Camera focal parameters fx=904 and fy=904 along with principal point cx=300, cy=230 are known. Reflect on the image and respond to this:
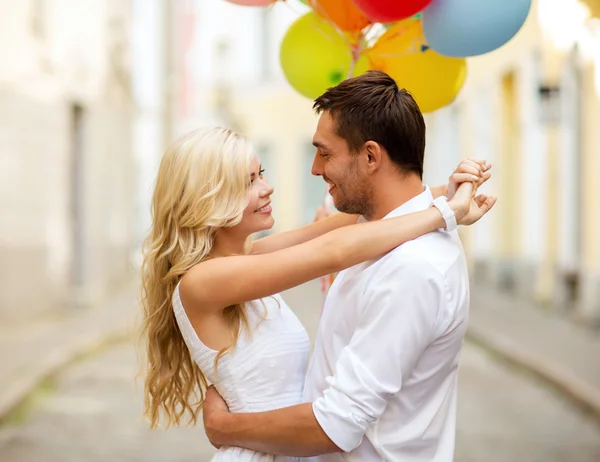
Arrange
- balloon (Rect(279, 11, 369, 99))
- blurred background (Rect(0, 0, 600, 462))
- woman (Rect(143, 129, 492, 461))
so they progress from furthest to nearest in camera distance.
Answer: blurred background (Rect(0, 0, 600, 462)) → balloon (Rect(279, 11, 369, 99)) → woman (Rect(143, 129, 492, 461))

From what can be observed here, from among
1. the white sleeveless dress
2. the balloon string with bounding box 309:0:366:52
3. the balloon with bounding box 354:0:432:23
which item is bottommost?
the white sleeveless dress

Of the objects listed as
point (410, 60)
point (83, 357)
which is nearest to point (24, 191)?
point (83, 357)

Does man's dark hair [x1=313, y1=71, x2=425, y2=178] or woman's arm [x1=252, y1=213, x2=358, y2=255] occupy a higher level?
man's dark hair [x1=313, y1=71, x2=425, y2=178]

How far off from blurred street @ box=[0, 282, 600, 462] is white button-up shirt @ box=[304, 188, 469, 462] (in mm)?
3684

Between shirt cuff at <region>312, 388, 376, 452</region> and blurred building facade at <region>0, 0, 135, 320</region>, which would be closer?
shirt cuff at <region>312, 388, 376, 452</region>

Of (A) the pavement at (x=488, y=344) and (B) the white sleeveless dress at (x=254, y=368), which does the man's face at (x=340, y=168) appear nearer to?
(B) the white sleeveless dress at (x=254, y=368)

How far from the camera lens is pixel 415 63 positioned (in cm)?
325

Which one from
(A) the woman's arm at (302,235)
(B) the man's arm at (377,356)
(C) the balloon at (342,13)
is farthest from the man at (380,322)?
(C) the balloon at (342,13)

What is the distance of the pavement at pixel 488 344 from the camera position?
772 cm

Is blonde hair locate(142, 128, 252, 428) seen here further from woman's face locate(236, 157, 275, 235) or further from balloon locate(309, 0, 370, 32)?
balloon locate(309, 0, 370, 32)

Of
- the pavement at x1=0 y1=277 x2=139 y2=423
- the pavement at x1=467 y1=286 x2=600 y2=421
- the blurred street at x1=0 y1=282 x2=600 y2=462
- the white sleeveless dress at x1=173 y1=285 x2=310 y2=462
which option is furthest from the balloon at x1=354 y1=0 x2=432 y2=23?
the pavement at x1=467 y1=286 x2=600 y2=421

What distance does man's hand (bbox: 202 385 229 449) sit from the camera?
241 cm

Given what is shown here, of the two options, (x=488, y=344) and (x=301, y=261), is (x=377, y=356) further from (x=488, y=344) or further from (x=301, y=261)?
(x=488, y=344)

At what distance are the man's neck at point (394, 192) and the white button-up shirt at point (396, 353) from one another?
0.7 inches
